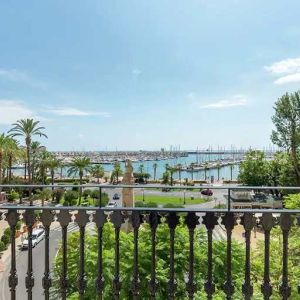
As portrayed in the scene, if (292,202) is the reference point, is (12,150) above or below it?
above

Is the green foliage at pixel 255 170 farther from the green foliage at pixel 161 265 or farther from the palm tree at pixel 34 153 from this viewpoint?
the green foliage at pixel 161 265

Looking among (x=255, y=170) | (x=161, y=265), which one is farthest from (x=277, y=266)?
(x=255, y=170)

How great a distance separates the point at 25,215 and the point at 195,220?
165 cm

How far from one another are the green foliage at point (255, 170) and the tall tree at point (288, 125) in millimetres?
13871

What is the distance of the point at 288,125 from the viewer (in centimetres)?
3609

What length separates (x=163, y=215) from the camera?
3.53 m

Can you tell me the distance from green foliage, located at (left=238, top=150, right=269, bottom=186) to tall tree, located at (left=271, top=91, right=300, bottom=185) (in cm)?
1387

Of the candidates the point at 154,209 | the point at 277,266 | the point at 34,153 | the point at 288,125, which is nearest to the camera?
the point at 154,209

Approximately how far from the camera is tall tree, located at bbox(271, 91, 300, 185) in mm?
35562

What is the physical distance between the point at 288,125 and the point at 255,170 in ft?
54.2

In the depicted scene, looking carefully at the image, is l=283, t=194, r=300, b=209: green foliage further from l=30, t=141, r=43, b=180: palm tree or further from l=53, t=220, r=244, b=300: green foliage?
l=30, t=141, r=43, b=180: palm tree

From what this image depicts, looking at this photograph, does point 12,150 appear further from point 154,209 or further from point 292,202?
point 154,209

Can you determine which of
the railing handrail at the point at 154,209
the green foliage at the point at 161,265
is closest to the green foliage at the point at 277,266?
the green foliage at the point at 161,265

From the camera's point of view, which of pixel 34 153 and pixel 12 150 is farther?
pixel 34 153
